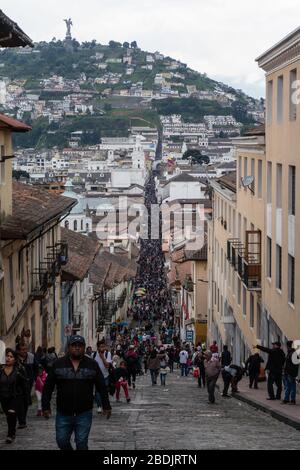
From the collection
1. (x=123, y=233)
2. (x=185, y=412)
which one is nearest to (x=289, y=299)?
(x=185, y=412)

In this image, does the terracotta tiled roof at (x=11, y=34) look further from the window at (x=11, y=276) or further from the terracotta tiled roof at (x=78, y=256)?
the terracotta tiled roof at (x=78, y=256)

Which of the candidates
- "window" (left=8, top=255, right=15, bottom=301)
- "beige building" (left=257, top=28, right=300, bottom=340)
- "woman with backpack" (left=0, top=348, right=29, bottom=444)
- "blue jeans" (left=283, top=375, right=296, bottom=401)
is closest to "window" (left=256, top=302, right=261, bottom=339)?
"beige building" (left=257, top=28, right=300, bottom=340)

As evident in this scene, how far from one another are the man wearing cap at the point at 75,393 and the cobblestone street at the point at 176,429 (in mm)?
1655

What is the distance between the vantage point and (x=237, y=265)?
1221 inches

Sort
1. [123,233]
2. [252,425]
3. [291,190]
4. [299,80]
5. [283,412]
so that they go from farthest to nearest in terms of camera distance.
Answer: [123,233]
[291,190]
[299,80]
[283,412]
[252,425]

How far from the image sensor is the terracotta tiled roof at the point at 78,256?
31034mm

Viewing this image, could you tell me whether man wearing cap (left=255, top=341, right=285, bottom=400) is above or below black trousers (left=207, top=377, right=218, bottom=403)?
above

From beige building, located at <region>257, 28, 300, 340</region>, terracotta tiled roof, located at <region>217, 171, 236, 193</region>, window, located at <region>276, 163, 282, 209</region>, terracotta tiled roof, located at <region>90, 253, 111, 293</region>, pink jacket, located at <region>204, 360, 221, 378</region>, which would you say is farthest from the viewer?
terracotta tiled roof, located at <region>90, 253, 111, 293</region>

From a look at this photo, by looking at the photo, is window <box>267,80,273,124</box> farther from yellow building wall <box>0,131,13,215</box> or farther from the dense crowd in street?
yellow building wall <box>0,131,13,215</box>

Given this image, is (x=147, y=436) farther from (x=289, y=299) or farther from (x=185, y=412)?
(x=289, y=299)

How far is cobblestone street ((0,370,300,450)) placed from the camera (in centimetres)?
1104

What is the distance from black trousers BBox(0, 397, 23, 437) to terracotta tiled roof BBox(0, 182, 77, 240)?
6.29m

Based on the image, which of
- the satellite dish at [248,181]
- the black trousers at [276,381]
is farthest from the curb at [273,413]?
the satellite dish at [248,181]
